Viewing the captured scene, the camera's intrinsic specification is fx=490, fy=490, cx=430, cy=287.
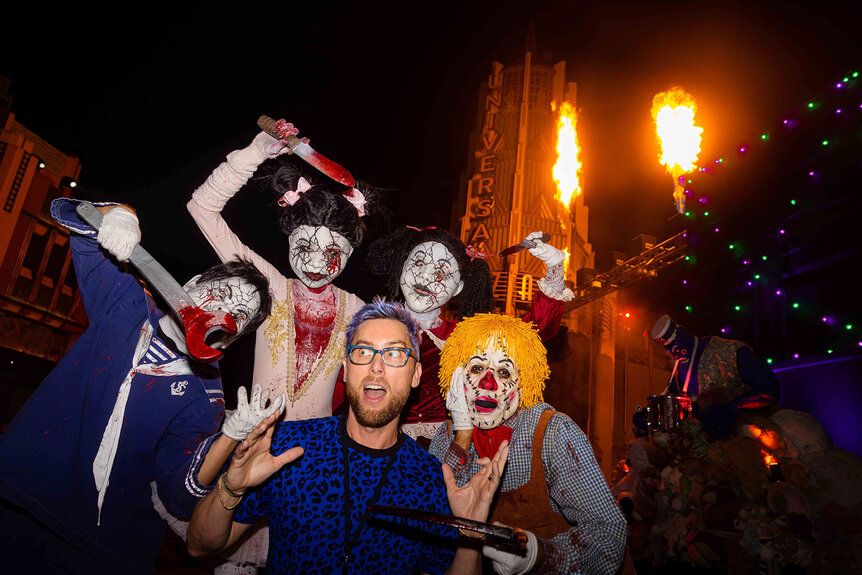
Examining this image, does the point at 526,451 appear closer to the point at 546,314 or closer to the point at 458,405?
the point at 458,405

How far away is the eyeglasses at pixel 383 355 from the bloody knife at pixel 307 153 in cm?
135

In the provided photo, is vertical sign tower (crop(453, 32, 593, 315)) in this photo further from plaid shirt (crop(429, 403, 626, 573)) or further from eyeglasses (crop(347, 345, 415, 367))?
eyeglasses (crop(347, 345, 415, 367))

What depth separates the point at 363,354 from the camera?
2207mm

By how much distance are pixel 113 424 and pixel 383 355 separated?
156 cm

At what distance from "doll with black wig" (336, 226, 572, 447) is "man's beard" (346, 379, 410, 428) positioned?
108cm

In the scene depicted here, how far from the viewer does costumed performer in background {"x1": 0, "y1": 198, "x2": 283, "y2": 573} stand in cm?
239

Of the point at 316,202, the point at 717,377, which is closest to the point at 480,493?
the point at 316,202

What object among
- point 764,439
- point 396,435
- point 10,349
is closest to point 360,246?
point 396,435

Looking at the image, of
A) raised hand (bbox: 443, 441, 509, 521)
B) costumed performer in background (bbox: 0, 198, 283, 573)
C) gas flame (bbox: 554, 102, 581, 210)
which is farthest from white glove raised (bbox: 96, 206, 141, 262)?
gas flame (bbox: 554, 102, 581, 210)

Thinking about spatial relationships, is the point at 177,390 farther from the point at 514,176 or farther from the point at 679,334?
the point at 514,176

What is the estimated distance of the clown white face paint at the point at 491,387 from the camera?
8.46ft

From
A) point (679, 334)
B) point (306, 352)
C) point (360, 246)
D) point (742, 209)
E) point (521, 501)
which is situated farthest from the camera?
point (742, 209)

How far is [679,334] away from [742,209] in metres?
3.03

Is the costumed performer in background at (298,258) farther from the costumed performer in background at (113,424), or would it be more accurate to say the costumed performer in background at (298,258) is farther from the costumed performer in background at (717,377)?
the costumed performer in background at (717,377)
